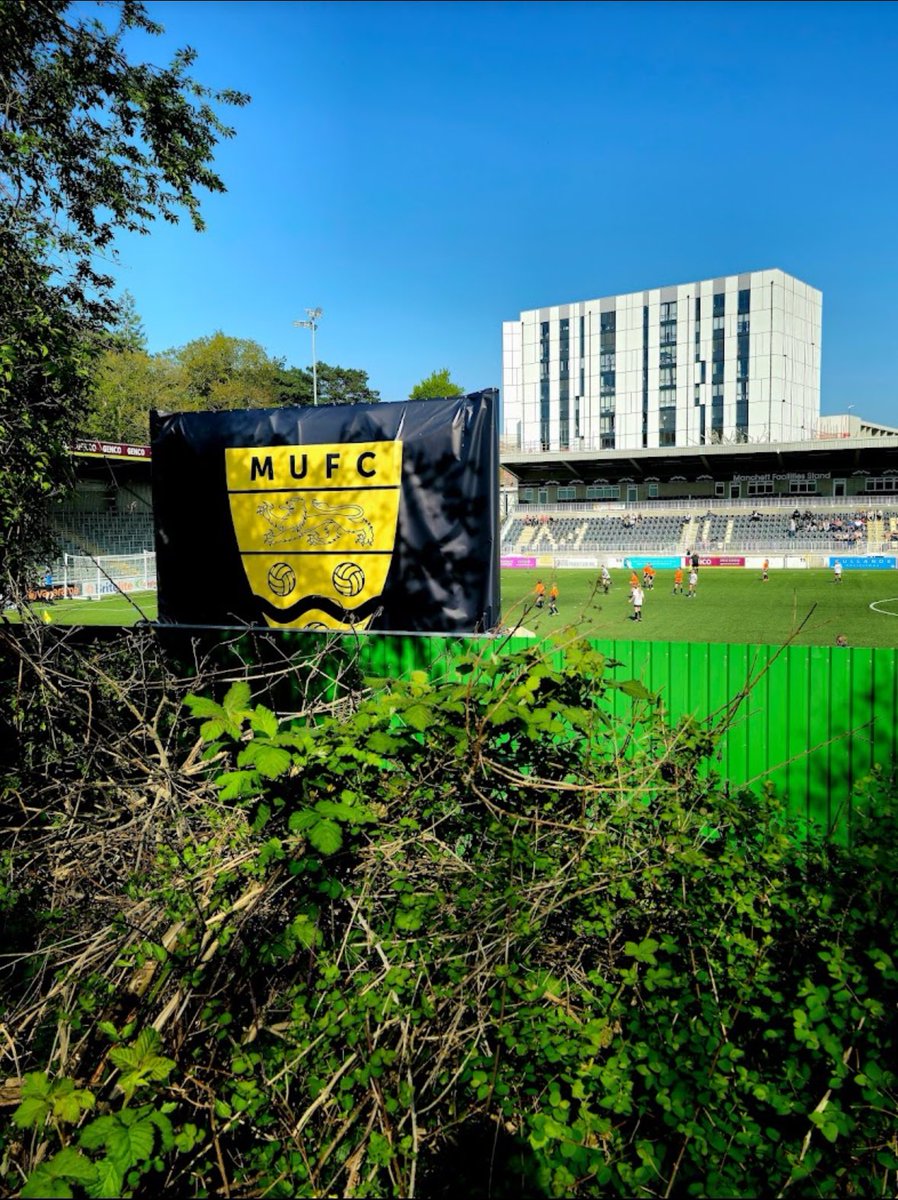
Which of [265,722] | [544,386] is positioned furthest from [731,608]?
[544,386]

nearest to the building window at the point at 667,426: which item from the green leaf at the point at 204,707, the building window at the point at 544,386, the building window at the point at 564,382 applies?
the building window at the point at 564,382

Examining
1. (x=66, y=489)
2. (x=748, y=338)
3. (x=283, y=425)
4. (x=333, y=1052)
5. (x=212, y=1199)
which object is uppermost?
(x=748, y=338)

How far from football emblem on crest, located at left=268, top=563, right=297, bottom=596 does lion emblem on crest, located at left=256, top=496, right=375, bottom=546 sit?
0.72 feet

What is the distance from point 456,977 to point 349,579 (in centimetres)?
407

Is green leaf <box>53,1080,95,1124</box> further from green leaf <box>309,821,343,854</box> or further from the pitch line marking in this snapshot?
the pitch line marking

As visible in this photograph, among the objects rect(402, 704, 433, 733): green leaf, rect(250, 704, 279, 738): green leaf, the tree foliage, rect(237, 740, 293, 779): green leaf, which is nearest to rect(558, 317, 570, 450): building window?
the tree foliage

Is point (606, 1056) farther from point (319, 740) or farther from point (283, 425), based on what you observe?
point (283, 425)

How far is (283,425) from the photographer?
21.8 feet

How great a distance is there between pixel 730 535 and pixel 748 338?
37252 millimetres

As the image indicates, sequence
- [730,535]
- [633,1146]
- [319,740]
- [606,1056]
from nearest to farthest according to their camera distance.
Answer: [633,1146] < [606,1056] < [319,740] < [730,535]

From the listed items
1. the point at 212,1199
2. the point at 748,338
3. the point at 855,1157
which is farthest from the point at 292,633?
the point at 748,338

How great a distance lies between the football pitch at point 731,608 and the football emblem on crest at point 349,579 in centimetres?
962

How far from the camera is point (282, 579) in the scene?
22.4ft

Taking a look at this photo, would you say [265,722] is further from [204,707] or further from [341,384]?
[341,384]
